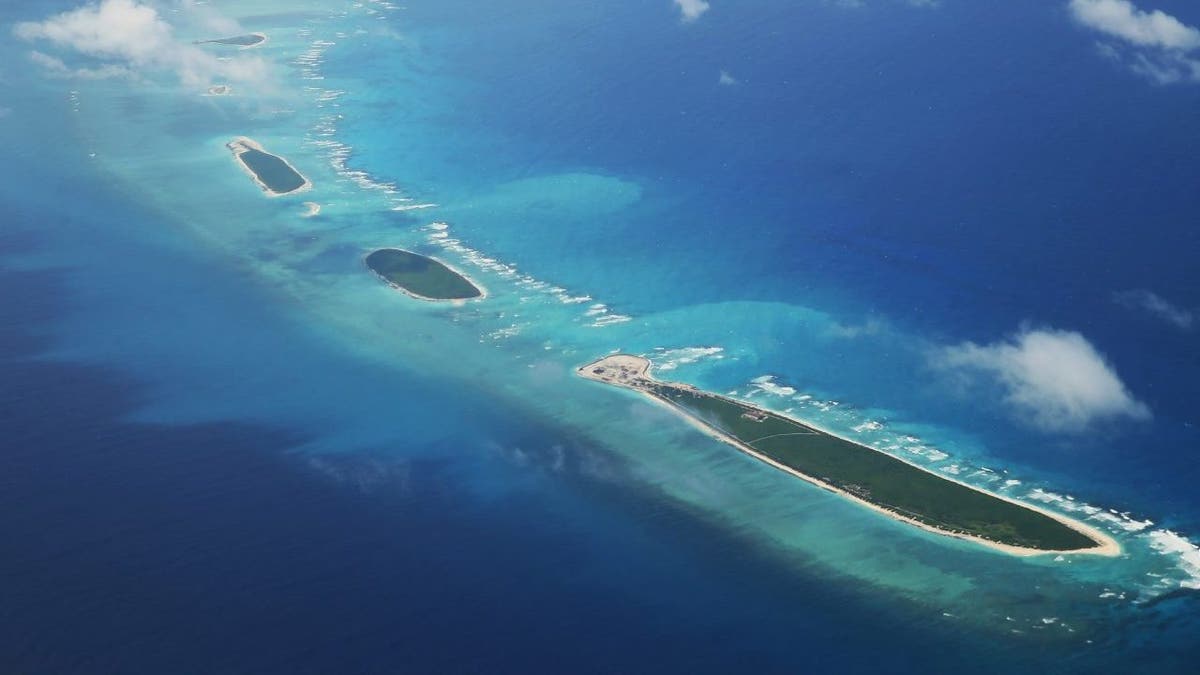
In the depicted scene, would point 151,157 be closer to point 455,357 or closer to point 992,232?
point 455,357

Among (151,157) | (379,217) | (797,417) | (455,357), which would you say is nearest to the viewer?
(797,417)

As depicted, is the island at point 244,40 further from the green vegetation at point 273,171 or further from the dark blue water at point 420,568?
the dark blue water at point 420,568

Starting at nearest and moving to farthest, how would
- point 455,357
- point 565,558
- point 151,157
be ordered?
point 565,558 → point 455,357 → point 151,157

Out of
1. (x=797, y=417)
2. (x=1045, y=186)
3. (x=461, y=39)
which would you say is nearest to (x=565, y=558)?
(x=797, y=417)

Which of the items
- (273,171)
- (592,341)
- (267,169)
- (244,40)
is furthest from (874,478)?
(244,40)

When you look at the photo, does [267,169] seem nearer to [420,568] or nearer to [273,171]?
[273,171]

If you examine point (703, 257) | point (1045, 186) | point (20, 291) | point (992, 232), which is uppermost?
point (1045, 186)
